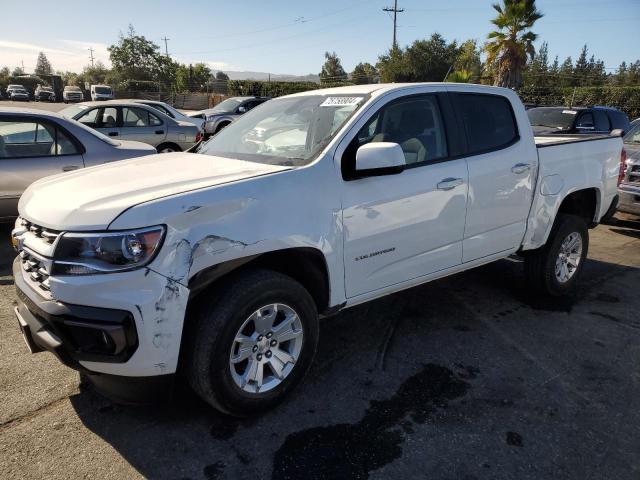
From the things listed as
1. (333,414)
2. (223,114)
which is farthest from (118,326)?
(223,114)

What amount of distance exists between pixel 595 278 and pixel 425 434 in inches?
144

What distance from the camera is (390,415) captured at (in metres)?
2.84

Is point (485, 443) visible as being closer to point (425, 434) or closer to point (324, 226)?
point (425, 434)

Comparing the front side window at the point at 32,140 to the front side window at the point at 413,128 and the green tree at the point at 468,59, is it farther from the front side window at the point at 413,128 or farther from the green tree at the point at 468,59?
the green tree at the point at 468,59

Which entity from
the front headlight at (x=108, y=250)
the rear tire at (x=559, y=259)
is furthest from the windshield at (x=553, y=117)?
the front headlight at (x=108, y=250)

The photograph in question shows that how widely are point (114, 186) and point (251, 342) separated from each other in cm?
112

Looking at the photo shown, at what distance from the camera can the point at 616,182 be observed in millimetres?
4949

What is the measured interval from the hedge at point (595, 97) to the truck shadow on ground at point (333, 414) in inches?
978

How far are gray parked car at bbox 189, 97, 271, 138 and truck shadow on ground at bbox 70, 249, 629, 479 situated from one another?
1206 centimetres

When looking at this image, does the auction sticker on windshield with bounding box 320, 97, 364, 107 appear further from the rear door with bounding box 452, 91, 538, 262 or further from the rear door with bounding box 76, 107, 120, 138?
the rear door with bounding box 76, 107, 120, 138

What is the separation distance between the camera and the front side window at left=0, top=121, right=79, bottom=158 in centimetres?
562

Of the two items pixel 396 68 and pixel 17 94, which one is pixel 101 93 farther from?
pixel 396 68

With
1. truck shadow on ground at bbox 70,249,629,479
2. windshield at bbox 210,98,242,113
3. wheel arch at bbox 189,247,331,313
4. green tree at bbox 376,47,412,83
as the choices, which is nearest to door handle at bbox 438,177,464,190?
wheel arch at bbox 189,247,331,313

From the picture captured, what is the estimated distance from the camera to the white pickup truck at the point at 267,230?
7.54 ft
